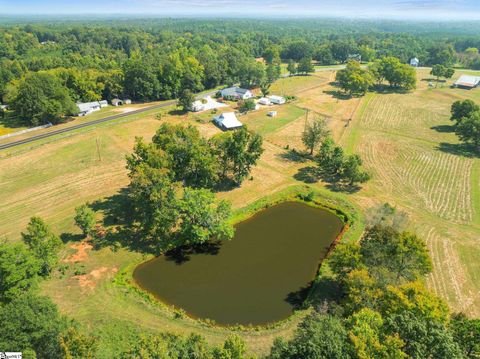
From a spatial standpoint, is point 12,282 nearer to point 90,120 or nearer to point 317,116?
point 90,120

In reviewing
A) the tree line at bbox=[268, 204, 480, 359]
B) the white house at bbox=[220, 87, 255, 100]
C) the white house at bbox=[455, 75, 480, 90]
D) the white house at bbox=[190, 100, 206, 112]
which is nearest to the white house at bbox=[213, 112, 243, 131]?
the white house at bbox=[190, 100, 206, 112]

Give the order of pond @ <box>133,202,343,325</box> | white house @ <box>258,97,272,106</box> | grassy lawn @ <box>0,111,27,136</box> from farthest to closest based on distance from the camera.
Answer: white house @ <box>258,97,272,106</box> < grassy lawn @ <box>0,111,27,136</box> < pond @ <box>133,202,343,325</box>

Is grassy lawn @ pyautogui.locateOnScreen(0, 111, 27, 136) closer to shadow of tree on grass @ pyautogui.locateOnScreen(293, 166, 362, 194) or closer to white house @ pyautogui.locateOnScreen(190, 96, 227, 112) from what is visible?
white house @ pyautogui.locateOnScreen(190, 96, 227, 112)

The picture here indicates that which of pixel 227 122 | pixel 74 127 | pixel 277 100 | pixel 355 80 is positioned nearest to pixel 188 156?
pixel 227 122

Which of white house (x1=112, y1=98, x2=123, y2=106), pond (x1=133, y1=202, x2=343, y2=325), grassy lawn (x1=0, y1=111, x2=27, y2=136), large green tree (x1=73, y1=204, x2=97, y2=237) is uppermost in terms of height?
large green tree (x1=73, y1=204, x2=97, y2=237)

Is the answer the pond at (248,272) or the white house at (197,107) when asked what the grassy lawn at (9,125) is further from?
the pond at (248,272)

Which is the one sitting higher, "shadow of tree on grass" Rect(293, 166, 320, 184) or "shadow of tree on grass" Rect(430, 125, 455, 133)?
"shadow of tree on grass" Rect(430, 125, 455, 133)

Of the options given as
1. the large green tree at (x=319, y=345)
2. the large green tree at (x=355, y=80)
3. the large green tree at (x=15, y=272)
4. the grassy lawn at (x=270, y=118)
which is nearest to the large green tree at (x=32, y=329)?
the large green tree at (x=15, y=272)
